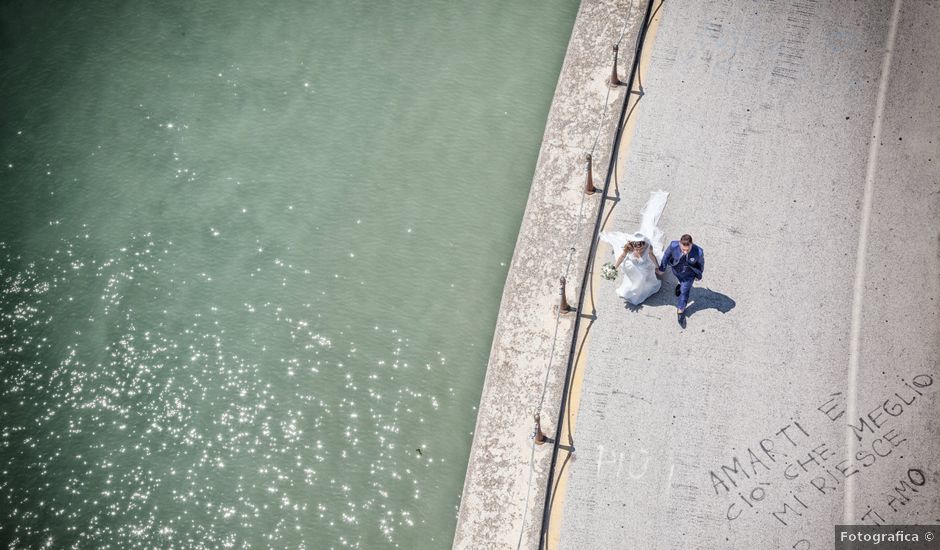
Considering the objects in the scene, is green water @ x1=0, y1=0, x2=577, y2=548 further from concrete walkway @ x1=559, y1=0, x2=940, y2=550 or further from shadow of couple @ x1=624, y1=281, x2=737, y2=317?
shadow of couple @ x1=624, y1=281, x2=737, y2=317

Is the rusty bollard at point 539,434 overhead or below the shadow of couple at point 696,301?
below

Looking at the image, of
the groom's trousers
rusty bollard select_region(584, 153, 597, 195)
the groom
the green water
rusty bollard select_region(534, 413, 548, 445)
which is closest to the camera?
rusty bollard select_region(534, 413, 548, 445)

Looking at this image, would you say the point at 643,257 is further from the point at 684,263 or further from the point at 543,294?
the point at 543,294

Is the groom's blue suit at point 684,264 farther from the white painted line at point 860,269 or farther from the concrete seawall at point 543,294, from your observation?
the white painted line at point 860,269

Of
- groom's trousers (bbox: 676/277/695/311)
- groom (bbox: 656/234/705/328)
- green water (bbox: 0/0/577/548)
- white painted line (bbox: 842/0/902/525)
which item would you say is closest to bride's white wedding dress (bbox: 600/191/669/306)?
groom (bbox: 656/234/705/328)

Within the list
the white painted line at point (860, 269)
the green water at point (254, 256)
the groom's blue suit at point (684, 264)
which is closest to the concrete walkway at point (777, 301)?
the white painted line at point (860, 269)

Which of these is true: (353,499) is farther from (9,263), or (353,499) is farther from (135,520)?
(9,263)

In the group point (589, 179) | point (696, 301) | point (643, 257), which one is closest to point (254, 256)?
point (589, 179)
